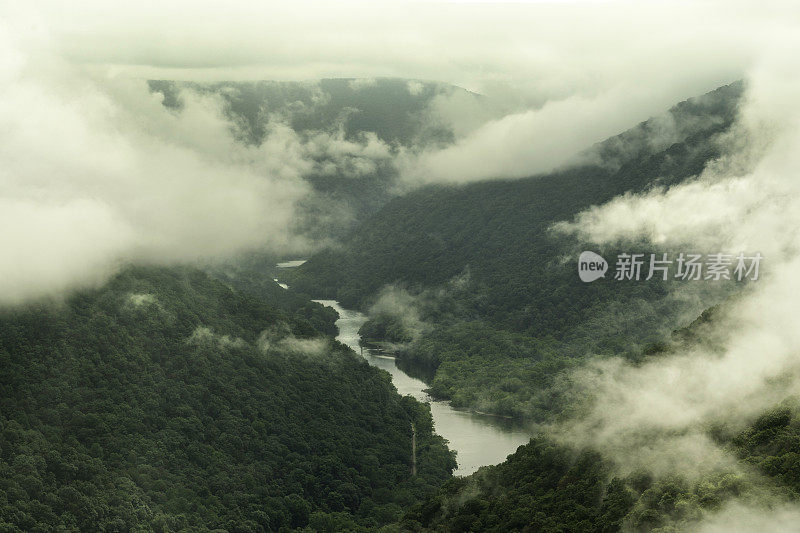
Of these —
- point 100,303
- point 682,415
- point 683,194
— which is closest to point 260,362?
point 100,303

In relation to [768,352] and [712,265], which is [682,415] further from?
[712,265]

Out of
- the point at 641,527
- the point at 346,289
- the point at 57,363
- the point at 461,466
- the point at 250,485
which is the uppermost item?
the point at 641,527

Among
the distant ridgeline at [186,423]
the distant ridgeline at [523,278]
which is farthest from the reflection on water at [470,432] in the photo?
the distant ridgeline at [186,423]

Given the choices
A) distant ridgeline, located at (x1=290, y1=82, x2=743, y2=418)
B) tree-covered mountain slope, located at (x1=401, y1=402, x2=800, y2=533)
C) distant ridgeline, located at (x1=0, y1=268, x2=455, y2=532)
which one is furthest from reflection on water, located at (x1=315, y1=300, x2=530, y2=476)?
tree-covered mountain slope, located at (x1=401, y1=402, x2=800, y2=533)

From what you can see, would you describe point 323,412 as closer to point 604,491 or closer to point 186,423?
point 186,423

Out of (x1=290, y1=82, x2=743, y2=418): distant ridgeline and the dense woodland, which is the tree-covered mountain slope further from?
(x1=290, y1=82, x2=743, y2=418): distant ridgeline

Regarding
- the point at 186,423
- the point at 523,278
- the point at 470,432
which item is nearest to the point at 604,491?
the point at 186,423
